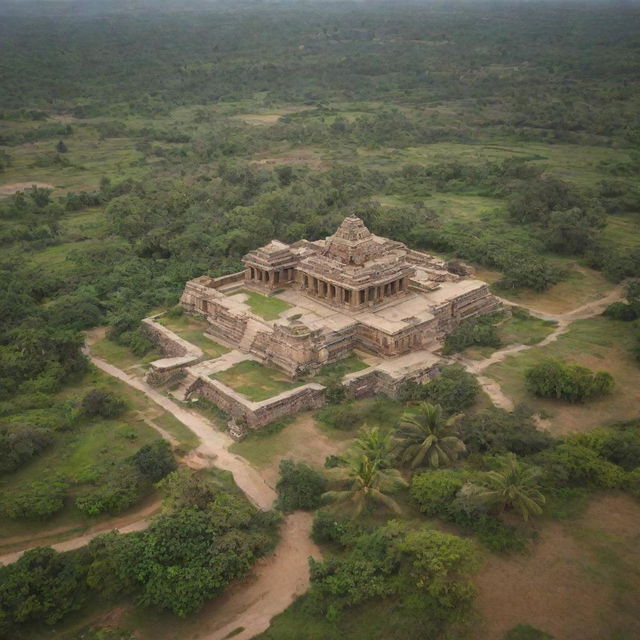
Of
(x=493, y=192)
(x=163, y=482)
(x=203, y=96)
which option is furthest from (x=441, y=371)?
(x=203, y=96)

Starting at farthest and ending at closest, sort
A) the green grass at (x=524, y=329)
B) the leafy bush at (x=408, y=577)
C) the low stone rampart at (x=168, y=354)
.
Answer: the green grass at (x=524, y=329) < the low stone rampart at (x=168, y=354) < the leafy bush at (x=408, y=577)

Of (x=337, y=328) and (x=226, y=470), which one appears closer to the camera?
(x=226, y=470)

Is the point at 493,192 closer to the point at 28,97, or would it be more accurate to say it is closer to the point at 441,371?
the point at 441,371

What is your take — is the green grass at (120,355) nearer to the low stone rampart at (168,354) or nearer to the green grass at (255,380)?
the low stone rampart at (168,354)

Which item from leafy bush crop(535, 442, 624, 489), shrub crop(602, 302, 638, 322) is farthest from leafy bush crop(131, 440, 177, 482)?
shrub crop(602, 302, 638, 322)

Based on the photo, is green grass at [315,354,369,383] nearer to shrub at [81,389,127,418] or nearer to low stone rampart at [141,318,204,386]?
low stone rampart at [141,318,204,386]

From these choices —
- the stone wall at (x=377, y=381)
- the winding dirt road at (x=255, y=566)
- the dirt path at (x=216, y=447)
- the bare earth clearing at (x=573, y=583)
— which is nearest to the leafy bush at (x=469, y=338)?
the stone wall at (x=377, y=381)
